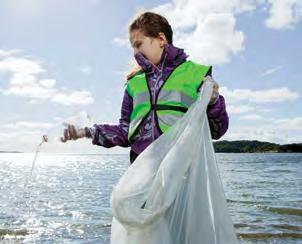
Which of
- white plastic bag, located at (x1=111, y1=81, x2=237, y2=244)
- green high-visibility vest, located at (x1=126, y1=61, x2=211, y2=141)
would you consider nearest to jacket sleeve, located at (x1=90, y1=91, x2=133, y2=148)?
green high-visibility vest, located at (x1=126, y1=61, x2=211, y2=141)

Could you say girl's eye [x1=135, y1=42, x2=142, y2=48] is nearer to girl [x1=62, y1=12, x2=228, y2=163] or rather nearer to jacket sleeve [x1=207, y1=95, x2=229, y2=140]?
girl [x1=62, y1=12, x2=228, y2=163]

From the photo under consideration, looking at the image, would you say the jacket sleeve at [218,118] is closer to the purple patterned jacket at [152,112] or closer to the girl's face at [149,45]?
the purple patterned jacket at [152,112]

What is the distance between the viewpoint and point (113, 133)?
2893 millimetres

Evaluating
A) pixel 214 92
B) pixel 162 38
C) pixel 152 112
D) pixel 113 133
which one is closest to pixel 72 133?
pixel 113 133

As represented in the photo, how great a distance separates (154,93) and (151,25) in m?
0.38

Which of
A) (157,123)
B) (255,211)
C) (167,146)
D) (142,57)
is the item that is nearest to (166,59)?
(142,57)

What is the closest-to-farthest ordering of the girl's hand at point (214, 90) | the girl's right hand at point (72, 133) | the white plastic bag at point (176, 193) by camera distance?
1. the white plastic bag at point (176, 193)
2. the girl's hand at point (214, 90)
3. the girl's right hand at point (72, 133)

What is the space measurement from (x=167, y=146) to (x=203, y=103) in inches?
11.1

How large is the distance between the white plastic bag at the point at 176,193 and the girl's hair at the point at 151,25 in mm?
463

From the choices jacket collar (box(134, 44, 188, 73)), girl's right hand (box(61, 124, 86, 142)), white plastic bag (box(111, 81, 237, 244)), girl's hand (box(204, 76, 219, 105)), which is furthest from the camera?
girl's right hand (box(61, 124, 86, 142))

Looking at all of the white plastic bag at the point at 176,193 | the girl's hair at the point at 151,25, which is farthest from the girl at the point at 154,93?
the white plastic bag at the point at 176,193

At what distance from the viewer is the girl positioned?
2.65m

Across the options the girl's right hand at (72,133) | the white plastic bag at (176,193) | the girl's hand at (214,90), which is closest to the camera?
the white plastic bag at (176,193)

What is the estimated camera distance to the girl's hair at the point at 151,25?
9.12 ft
